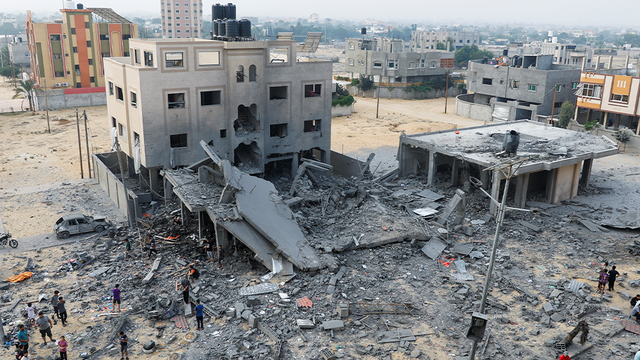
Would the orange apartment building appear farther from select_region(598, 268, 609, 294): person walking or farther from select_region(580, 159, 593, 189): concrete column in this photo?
select_region(598, 268, 609, 294): person walking

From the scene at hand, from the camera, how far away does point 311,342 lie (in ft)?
59.9

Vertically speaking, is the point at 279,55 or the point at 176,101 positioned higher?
the point at 279,55

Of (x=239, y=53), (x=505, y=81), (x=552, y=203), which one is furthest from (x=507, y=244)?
(x=505, y=81)

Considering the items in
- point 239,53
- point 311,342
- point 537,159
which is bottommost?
point 311,342

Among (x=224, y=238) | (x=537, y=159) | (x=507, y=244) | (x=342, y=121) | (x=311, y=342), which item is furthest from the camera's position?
(x=342, y=121)

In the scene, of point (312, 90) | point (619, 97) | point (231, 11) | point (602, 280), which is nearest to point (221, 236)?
point (602, 280)

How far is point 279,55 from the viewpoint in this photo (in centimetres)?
4050

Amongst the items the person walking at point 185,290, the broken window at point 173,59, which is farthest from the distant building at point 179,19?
the person walking at point 185,290

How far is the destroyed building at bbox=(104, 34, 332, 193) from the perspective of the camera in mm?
32156

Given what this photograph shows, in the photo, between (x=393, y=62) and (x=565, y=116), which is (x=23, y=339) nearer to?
(x=565, y=116)

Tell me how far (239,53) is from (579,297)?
24.0 meters

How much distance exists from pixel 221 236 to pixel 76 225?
9627mm

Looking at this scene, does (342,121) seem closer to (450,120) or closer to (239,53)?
(450,120)

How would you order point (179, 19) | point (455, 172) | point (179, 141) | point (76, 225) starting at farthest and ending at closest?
point (179, 19) → point (455, 172) → point (179, 141) → point (76, 225)
